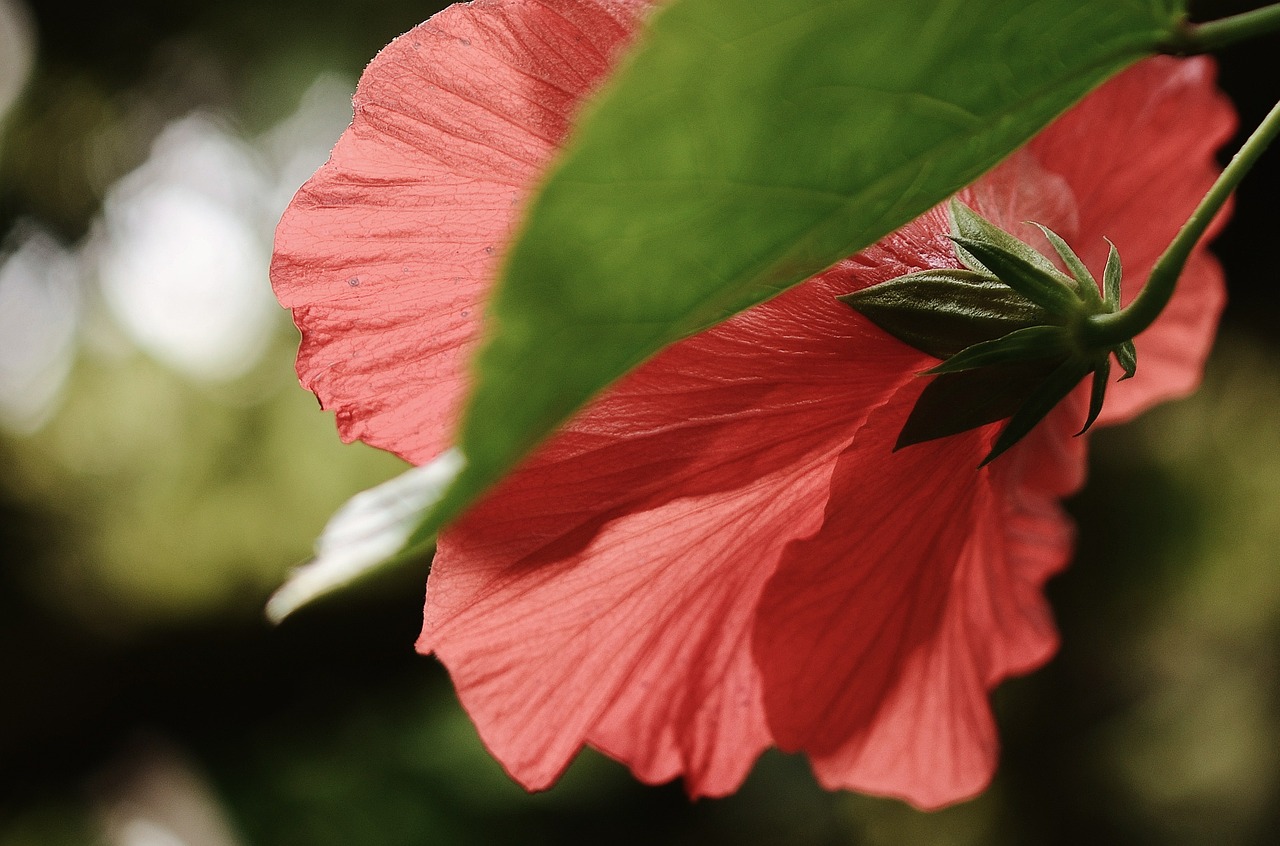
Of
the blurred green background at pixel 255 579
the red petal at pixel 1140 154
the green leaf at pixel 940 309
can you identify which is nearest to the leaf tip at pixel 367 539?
the green leaf at pixel 940 309

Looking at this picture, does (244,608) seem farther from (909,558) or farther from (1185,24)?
(1185,24)

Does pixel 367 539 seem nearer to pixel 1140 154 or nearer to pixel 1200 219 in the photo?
pixel 1200 219

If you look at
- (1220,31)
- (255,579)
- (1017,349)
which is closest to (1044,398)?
(1017,349)

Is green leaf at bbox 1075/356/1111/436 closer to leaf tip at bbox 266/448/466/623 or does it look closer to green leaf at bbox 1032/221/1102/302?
green leaf at bbox 1032/221/1102/302

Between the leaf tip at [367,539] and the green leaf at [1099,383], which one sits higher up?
the leaf tip at [367,539]

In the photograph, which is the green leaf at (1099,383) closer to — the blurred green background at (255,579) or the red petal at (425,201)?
the red petal at (425,201)

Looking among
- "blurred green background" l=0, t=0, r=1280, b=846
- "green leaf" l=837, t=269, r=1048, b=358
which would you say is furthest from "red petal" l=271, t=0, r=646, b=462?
"blurred green background" l=0, t=0, r=1280, b=846
